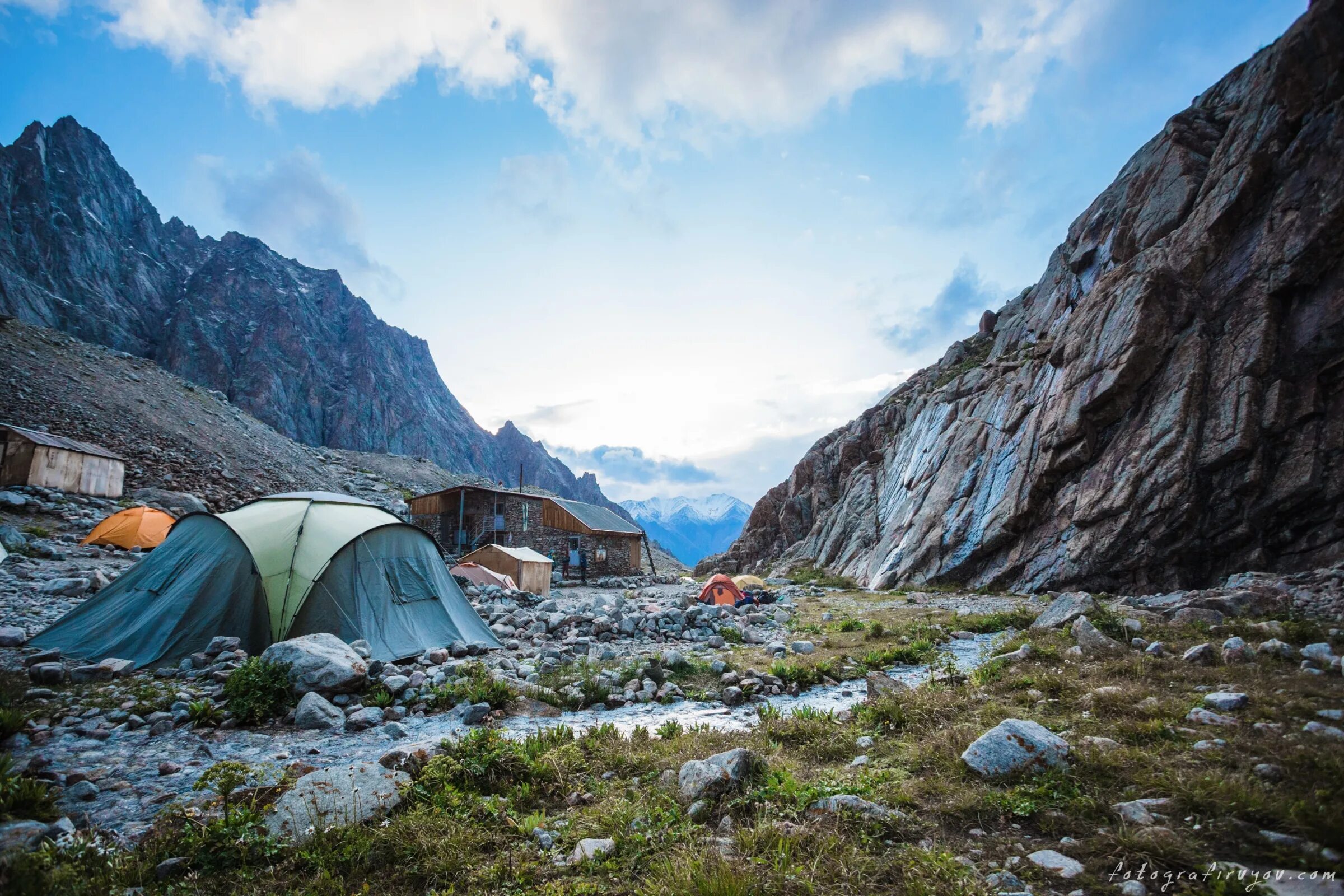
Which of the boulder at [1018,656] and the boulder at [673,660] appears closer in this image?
the boulder at [1018,656]

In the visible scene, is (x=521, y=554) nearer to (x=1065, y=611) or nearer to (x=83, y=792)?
(x=83, y=792)

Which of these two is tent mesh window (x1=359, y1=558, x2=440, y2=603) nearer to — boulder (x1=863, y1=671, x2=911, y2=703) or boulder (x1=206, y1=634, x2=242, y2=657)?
boulder (x1=206, y1=634, x2=242, y2=657)

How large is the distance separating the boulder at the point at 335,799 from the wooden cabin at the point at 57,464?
3337 centimetres

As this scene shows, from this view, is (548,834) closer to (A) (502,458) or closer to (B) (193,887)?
(B) (193,887)

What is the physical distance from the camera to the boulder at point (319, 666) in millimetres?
8477

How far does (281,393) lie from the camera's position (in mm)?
123188

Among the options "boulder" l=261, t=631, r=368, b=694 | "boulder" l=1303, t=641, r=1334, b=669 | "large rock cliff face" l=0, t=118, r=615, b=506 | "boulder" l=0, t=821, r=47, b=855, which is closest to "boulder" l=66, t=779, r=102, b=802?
"boulder" l=0, t=821, r=47, b=855

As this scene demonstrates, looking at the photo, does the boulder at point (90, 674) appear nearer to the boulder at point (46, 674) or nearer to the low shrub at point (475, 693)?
the boulder at point (46, 674)

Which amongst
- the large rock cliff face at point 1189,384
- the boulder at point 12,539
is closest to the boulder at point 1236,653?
the large rock cliff face at point 1189,384

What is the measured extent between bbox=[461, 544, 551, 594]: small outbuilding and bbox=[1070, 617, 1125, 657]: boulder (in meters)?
22.4

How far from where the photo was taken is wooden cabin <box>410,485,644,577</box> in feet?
138

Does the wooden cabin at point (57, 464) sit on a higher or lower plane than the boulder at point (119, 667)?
higher

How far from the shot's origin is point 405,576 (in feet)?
40.2

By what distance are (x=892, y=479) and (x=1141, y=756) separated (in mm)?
37417
